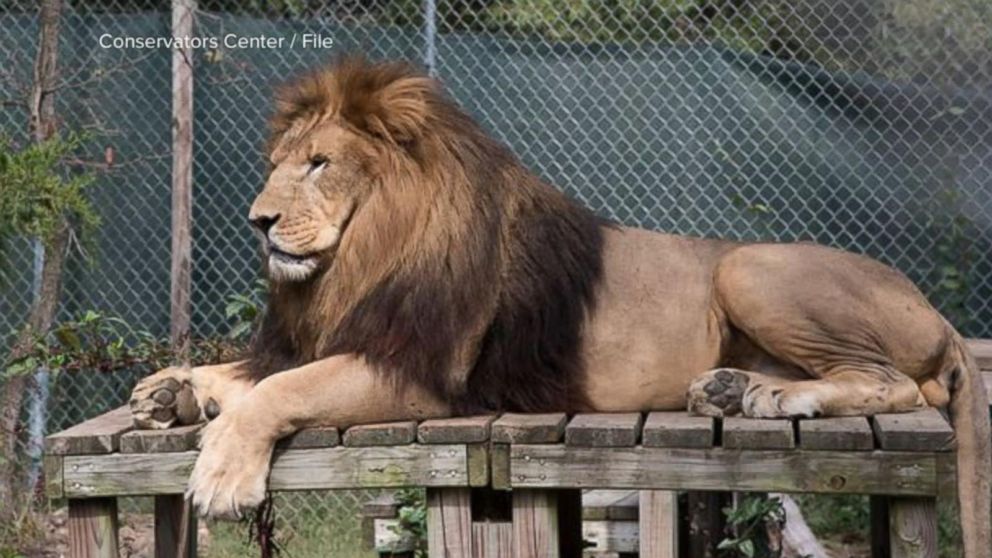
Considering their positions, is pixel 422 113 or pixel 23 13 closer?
pixel 422 113

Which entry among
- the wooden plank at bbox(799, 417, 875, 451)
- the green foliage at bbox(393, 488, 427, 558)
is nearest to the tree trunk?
the green foliage at bbox(393, 488, 427, 558)

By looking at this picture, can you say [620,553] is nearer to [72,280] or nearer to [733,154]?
[733,154]

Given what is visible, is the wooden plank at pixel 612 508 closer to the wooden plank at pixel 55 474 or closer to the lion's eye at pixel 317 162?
the lion's eye at pixel 317 162

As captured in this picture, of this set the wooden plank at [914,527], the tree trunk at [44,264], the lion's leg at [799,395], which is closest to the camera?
the wooden plank at [914,527]

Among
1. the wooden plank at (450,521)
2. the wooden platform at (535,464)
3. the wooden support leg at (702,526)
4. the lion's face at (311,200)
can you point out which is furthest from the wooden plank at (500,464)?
the wooden support leg at (702,526)

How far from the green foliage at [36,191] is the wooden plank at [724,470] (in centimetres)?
316

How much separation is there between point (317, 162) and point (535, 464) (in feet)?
3.15

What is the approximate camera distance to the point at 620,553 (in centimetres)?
625

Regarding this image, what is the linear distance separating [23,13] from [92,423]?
3.83 metres

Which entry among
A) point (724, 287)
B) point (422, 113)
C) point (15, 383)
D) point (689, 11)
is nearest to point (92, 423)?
point (422, 113)

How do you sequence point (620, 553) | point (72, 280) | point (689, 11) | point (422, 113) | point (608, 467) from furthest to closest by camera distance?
point (689, 11) < point (72, 280) < point (620, 553) < point (422, 113) < point (608, 467)

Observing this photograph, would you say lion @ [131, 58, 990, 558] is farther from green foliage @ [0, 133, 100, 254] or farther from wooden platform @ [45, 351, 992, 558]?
green foliage @ [0, 133, 100, 254]

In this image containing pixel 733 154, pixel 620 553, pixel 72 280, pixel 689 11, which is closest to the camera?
pixel 620 553

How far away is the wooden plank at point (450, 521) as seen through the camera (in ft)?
14.3
